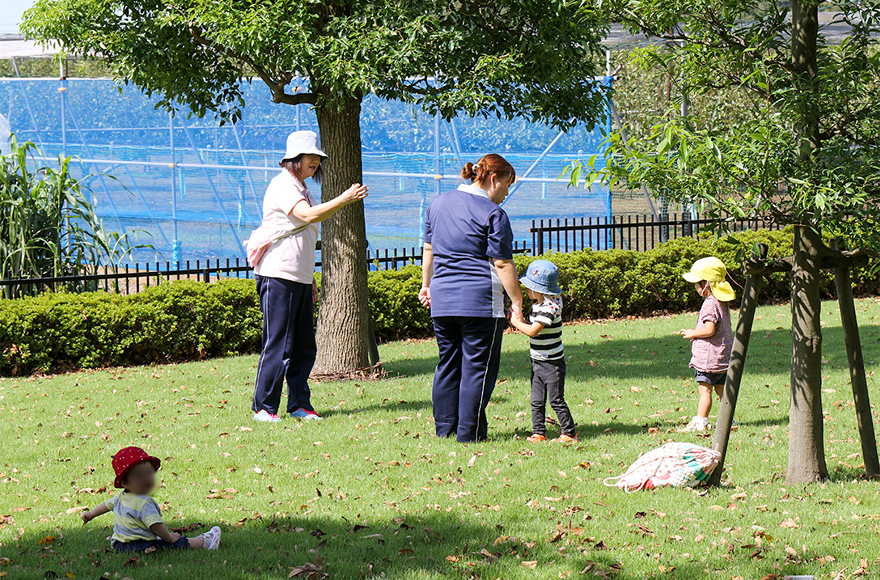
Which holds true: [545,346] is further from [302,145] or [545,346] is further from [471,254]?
[302,145]

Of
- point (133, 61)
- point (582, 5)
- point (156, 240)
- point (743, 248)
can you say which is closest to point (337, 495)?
point (743, 248)

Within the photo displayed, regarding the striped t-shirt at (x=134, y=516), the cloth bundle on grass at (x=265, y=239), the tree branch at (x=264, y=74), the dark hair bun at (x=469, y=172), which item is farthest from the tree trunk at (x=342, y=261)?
the striped t-shirt at (x=134, y=516)

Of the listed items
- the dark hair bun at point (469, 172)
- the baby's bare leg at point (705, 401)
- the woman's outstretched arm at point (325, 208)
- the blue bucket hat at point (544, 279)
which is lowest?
the baby's bare leg at point (705, 401)

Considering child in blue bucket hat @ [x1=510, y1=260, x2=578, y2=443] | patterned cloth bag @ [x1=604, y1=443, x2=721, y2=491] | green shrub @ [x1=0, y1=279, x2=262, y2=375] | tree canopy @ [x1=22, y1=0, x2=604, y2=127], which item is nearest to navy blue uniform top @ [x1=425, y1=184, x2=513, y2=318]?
child in blue bucket hat @ [x1=510, y1=260, x2=578, y2=443]

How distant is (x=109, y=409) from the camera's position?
7055 mm

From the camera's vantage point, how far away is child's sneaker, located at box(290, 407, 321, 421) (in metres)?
6.44

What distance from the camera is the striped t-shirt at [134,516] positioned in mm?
3668

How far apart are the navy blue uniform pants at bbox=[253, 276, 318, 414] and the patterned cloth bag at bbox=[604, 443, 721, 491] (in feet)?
8.63

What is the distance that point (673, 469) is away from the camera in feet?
15.1

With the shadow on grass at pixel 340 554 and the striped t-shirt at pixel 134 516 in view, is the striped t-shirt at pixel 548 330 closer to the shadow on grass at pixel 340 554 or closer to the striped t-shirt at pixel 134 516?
the shadow on grass at pixel 340 554

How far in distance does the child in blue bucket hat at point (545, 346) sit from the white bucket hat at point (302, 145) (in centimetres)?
185

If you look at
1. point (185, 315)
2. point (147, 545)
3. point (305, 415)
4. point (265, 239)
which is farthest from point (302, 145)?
point (185, 315)

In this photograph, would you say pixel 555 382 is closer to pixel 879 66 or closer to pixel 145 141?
pixel 879 66

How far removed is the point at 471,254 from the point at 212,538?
2386mm
